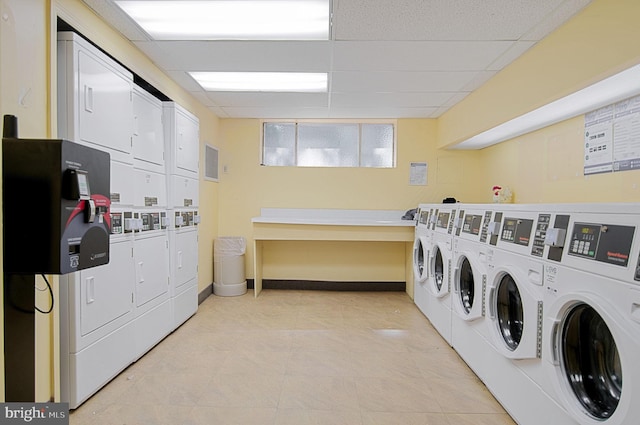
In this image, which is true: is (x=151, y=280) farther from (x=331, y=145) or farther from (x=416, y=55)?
(x=331, y=145)

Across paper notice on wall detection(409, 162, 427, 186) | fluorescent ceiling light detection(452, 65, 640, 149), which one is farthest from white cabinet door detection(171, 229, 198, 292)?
fluorescent ceiling light detection(452, 65, 640, 149)

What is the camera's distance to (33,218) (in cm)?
133

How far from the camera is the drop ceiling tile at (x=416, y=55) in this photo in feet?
7.90

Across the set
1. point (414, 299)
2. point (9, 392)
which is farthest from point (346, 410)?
point (414, 299)

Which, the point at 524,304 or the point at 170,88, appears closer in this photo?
the point at 524,304

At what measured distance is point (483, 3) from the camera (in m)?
1.92

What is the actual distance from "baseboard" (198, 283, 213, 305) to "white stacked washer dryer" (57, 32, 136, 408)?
146 cm

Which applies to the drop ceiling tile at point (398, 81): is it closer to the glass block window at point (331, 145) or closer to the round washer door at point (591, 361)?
the glass block window at point (331, 145)

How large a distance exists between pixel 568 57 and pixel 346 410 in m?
2.44

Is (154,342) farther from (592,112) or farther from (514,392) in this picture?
(592,112)

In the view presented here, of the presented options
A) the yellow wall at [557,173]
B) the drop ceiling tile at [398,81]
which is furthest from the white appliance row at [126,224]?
the yellow wall at [557,173]

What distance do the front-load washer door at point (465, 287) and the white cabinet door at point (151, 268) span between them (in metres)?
2.35

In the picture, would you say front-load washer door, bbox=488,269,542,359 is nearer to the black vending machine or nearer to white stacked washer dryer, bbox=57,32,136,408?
the black vending machine

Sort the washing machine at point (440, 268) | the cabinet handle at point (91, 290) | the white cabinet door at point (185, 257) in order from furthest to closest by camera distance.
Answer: the white cabinet door at point (185, 257) → the washing machine at point (440, 268) → the cabinet handle at point (91, 290)
